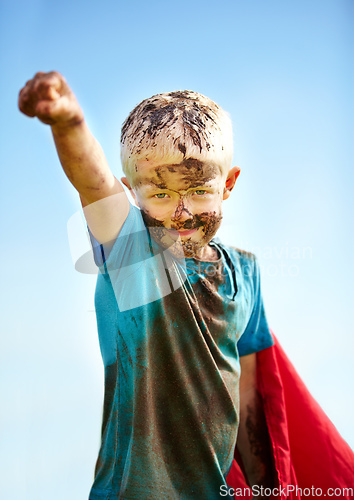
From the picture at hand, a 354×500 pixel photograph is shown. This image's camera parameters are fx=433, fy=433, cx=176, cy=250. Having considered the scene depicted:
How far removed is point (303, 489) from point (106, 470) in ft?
1.81

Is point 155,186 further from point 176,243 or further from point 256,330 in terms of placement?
point 256,330

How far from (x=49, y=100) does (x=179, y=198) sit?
0.98ft

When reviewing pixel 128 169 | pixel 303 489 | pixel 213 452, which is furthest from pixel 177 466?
pixel 128 169

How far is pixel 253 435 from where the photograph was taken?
1068 mm

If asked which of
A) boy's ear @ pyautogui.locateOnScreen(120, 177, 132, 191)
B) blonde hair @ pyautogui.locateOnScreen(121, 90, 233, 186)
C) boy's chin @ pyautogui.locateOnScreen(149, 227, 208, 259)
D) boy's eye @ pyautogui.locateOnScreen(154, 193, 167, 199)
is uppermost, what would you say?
blonde hair @ pyautogui.locateOnScreen(121, 90, 233, 186)

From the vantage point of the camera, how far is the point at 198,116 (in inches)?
31.7

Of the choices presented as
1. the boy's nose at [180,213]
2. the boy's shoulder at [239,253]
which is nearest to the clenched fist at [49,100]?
the boy's nose at [180,213]

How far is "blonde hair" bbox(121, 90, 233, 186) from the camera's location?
0.76m

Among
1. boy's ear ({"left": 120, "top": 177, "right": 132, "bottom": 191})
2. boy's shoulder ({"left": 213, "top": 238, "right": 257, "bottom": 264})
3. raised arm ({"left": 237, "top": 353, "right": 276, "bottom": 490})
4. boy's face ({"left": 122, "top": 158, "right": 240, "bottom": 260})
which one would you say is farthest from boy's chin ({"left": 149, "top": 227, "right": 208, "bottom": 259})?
raised arm ({"left": 237, "top": 353, "right": 276, "bottom": 490})

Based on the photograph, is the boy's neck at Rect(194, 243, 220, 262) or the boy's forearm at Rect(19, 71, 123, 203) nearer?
the boy's forearm at Rect(19, 71, 123, 203)

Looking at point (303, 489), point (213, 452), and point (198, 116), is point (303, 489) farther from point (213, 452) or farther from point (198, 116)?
point (198, 116)

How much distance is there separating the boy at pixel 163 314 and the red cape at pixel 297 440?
21 cm

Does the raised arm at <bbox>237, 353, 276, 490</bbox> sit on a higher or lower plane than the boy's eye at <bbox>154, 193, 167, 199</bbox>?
lower

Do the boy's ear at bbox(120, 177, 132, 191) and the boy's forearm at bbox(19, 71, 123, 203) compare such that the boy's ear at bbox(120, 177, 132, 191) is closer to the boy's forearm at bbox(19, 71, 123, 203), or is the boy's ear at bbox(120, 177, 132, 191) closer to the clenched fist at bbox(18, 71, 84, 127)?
the boy's forearm at bbox(19, 71, 123, 203)
